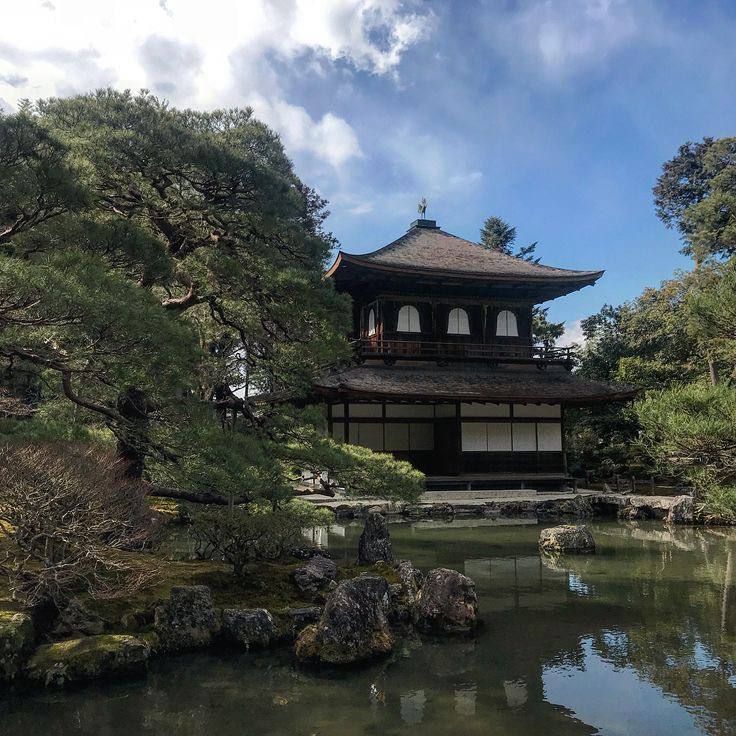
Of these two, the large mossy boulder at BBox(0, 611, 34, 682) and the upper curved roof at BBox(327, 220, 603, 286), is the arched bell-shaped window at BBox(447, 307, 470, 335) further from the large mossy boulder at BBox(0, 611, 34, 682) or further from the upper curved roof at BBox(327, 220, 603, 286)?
the large mossy boulder at BBox(0, 611, 34, 682)

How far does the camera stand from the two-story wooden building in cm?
2034

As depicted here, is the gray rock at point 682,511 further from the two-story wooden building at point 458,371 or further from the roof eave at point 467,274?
the roof eave at point 467,274

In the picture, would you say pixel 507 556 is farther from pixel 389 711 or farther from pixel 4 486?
pixel 4 486

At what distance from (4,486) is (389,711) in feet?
13.3

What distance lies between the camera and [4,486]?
589 cm

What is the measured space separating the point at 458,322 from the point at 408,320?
1.87 meters

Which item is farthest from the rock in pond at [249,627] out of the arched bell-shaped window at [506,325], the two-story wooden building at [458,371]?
the arched bell-shaped window at [506,325]

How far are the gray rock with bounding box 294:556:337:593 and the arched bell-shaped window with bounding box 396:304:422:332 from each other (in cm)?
1396

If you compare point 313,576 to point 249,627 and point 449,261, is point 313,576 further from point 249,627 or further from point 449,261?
point 449,261

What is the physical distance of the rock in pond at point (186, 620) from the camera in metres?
6.95

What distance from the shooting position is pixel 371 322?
22.9 metres

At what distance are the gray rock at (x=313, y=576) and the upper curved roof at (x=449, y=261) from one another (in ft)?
41.8

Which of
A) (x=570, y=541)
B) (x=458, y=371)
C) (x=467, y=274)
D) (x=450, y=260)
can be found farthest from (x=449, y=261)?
(x=570, y=541)

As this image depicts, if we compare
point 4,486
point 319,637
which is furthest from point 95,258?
point 319,637
